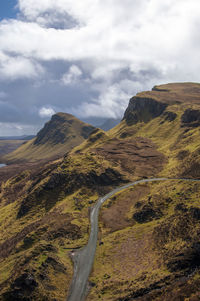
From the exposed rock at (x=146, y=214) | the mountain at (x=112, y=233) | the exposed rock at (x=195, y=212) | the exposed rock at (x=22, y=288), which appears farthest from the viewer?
the exposed rock at (x=146, y=214)

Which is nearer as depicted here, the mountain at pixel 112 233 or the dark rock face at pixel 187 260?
the dark rock face at pixel 187 260

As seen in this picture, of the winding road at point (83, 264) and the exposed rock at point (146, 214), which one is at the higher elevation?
the exposed rock at point (146, 214)

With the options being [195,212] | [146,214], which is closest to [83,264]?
[146,214]

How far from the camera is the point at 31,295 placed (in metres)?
72.3

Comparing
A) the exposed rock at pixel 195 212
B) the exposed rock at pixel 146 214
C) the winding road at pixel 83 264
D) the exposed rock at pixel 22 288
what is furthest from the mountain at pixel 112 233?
the winding road at pixel 83 264

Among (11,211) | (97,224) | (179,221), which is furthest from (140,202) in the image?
(11,211)

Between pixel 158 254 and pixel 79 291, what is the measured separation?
1225 inches

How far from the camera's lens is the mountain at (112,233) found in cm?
7319

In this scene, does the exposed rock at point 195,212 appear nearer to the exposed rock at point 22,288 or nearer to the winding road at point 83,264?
the winding road at point 83,264

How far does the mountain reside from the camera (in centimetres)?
7319

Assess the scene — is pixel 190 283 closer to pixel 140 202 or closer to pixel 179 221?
pixel 179 221

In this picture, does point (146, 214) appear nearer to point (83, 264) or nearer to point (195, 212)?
point (195, 212)

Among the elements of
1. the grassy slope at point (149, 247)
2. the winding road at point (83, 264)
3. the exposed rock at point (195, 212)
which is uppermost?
the exposed rock at point (195, 212)

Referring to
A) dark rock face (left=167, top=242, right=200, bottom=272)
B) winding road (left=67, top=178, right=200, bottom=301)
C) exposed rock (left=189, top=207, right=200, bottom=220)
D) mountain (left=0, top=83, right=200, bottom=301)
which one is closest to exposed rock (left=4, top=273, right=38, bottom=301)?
mountain (left=0, top=83, right=200, bottom=301)
